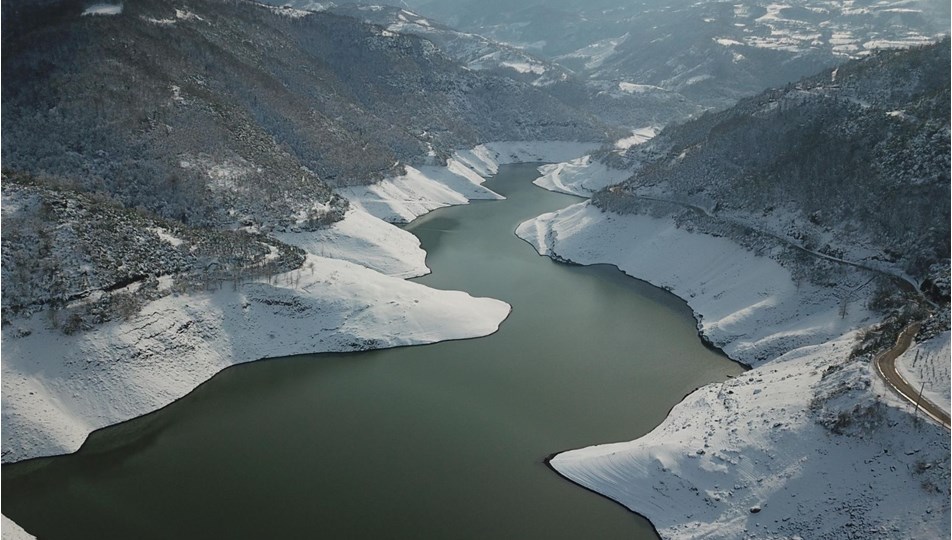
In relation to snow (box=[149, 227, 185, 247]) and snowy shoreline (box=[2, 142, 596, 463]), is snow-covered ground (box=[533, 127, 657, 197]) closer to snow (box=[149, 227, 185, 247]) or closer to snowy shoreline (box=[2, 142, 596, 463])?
snowy shoreline (box=[2, 142, 596, 463])

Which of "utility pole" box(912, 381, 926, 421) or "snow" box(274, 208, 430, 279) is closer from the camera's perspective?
"utility pole" box(912, 381, 926, 421)

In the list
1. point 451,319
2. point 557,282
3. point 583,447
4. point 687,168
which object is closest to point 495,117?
point 687,168

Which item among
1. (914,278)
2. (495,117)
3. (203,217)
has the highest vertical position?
(914,278)

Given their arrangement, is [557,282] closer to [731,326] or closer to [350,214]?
[731,326]

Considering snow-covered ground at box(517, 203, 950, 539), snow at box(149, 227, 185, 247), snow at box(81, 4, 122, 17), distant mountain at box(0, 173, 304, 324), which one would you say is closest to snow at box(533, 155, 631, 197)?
snow-covered ground at box(517, 203, 950, 539)

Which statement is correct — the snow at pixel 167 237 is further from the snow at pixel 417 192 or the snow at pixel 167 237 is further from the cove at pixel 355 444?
the snow at pixel 417 192

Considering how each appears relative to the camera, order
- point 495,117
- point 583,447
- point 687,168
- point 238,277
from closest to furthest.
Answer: point 583,447
point 238,277
point 687,168
point 495,117

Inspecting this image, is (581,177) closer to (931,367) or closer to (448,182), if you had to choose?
(448,182)
